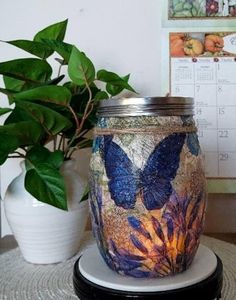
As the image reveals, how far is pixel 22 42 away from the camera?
53 cm

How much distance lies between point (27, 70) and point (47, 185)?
18cm

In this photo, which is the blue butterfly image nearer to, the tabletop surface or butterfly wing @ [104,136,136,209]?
butterfly wing @ [104,136,136,209]

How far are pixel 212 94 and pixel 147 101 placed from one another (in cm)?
38

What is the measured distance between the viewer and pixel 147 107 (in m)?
0.39

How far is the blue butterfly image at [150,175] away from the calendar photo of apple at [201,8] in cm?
42

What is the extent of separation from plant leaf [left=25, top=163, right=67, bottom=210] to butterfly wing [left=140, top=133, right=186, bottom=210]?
15 cm

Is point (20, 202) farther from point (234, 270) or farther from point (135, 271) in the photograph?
point (234, 270)

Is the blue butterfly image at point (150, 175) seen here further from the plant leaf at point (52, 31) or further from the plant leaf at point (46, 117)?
the plant leaf at point (52, 31)

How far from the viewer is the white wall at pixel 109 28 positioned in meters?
0.73

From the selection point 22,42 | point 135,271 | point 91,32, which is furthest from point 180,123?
point 91,32

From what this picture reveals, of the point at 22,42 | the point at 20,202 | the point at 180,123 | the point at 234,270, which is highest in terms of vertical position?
the point at 22,42

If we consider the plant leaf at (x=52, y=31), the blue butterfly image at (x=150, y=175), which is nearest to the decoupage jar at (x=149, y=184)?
the blue butterfly image at (x=150, y=175)

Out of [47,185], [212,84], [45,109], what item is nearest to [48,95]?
[45,109]

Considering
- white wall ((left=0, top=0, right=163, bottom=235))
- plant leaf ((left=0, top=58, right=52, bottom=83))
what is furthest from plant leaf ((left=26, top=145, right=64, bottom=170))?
white wall ((left=0, top=0, right=163, bottom=235))
